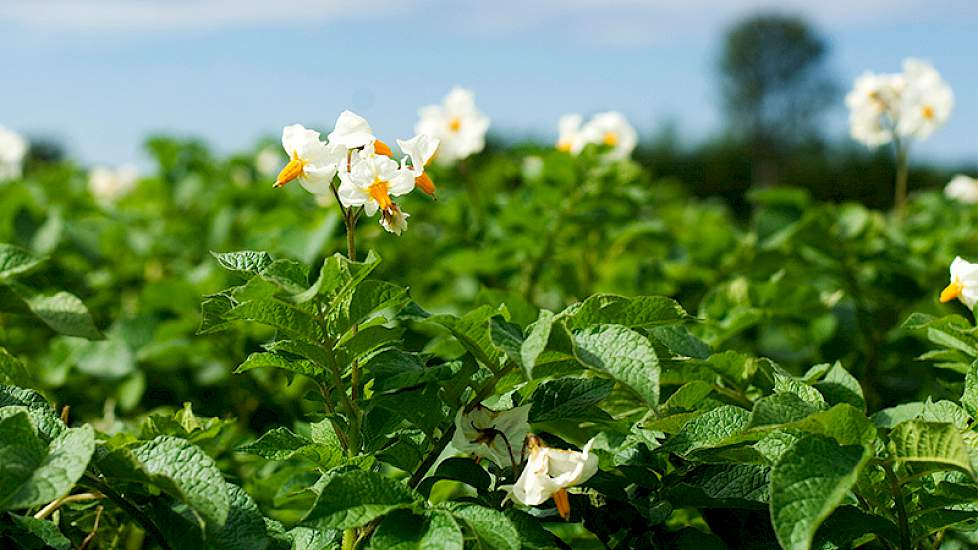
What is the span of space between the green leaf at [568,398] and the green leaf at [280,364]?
0.22 metres

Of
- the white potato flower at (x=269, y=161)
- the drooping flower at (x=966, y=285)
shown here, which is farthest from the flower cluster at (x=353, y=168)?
the white potato flower at (x=269, y=161)

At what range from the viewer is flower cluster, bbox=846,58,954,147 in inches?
118

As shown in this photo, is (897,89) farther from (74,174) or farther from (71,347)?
(74,174)

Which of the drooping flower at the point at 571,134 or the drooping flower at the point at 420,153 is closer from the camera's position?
the drooping flower at the point at 420,153

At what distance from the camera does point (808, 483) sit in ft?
3.03

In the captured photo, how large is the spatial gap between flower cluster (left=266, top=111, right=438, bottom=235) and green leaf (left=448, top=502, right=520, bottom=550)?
0.33m

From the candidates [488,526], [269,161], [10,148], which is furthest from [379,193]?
[269,161]

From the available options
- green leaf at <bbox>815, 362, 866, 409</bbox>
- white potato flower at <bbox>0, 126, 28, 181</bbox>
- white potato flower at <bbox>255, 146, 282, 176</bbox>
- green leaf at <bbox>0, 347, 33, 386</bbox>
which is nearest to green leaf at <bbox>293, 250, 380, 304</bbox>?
green leaf at <bbox>0, 347, 33, 386</bbox>

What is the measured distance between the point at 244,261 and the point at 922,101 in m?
2.40

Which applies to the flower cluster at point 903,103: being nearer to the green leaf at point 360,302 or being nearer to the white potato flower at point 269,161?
the green leaf at point 360,302

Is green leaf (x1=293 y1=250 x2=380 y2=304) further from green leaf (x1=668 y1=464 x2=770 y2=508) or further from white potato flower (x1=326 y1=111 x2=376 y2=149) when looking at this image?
green leaf (x1=668 y1=464 x2=770 y2=508)

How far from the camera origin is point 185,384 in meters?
2.75

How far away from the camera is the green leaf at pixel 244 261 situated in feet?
3.53

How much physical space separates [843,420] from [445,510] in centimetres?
35
